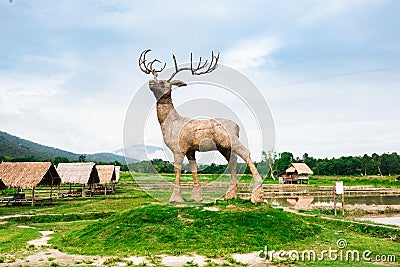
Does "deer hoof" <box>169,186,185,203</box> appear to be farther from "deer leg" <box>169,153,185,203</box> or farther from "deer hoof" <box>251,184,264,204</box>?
"deer hoof" <box>251,184,264,204</box>

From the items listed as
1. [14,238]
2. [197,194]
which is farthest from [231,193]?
[14,238]

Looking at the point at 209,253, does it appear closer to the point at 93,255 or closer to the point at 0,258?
the point at 93,255

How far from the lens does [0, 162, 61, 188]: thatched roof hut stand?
77.6 feet

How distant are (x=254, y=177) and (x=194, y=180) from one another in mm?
2103

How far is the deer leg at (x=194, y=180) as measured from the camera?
42.4 ft

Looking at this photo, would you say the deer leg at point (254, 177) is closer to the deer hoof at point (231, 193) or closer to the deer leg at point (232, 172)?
the deer leg at point (232, 172)

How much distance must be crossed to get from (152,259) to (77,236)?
4.05 meters

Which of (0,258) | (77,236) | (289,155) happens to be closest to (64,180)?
(77,236)

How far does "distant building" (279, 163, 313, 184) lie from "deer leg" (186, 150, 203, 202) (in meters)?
41.7

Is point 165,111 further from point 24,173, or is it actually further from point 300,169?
point 300,169

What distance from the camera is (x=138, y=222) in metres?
11.2

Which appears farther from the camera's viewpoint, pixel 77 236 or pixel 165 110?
pixel 165 110

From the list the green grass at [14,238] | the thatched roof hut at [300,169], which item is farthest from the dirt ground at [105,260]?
the thatched roof hut at [300,169]

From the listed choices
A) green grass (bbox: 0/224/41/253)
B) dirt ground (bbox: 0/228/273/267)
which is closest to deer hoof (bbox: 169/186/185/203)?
dirt ground (bbox: 0/228/273/267)
